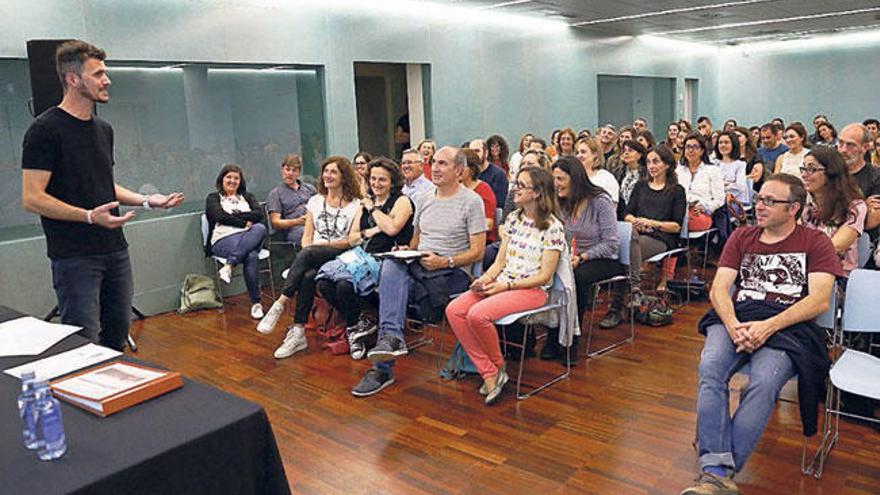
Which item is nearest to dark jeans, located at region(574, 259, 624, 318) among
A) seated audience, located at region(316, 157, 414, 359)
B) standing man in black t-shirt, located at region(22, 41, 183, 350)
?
seated audience, located at region(316, 157, 414, 359)

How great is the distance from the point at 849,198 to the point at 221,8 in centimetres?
521

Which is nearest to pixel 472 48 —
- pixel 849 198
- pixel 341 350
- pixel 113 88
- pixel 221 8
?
pixel 221 8

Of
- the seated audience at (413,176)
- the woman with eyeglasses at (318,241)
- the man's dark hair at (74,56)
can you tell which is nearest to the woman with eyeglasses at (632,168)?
the seated audience at (413,176)

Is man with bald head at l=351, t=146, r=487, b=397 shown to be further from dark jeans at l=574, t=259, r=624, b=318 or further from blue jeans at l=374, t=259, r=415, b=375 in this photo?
dark jeans at l=574, t=259, r=624, b=318

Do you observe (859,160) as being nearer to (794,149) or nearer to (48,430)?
(794,149)

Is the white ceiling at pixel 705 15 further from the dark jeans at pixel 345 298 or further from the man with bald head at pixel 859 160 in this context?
the man with bald head at pixel 859 160

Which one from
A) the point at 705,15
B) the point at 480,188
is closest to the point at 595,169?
the point at 480,188

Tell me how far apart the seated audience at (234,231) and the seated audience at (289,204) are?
7.1 inches

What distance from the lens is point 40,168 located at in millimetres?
2789

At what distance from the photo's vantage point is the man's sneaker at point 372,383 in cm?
391

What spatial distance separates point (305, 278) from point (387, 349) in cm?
113

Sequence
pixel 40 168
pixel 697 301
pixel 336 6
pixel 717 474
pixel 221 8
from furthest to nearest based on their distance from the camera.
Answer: pixel 336 6 → pixel 221 8 → pixel 697 301 → pixel 40 168 → pixel 717 474

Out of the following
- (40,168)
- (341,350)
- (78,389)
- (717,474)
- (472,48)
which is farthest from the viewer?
(472,48)

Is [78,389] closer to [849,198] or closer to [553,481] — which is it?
[553,481]
